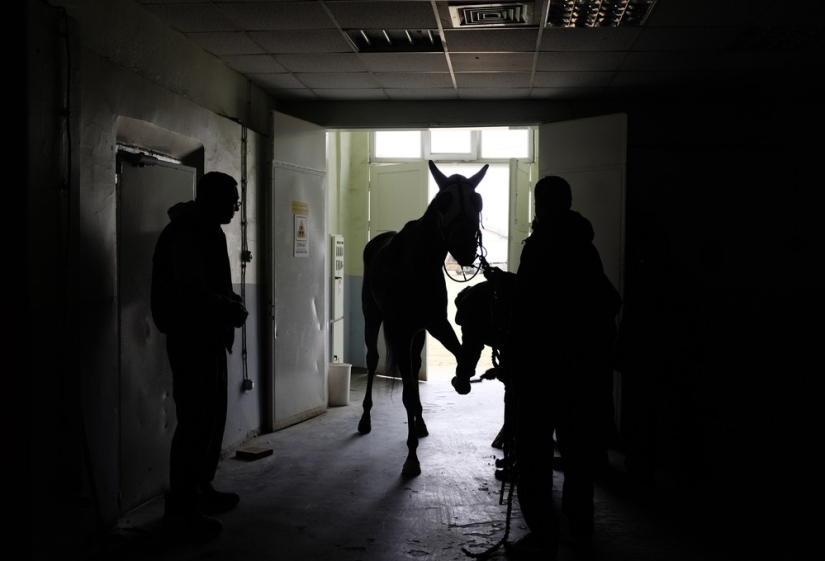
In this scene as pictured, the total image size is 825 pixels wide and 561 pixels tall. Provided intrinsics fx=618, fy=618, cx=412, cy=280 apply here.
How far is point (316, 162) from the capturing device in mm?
5738

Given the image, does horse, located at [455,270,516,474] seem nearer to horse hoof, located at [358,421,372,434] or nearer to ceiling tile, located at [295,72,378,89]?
horse hoof, located at [358,421,372,434]

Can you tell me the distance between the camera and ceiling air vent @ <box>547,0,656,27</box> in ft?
12.0

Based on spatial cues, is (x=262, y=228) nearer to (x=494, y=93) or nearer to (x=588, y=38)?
(x=494, y=93)

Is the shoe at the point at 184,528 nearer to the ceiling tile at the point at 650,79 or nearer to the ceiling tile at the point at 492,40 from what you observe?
the ceiling tile at the point at 492,40

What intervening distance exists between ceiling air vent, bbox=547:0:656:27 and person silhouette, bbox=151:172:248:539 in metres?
2.24

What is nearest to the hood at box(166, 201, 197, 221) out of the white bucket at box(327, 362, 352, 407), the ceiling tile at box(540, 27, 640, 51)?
the ceiling tile at box(540, 27, 640, 51)

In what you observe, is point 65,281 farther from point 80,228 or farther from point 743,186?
point 743,186

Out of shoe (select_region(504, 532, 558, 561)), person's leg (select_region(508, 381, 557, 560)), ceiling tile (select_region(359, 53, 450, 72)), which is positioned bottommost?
shoe (select_region(504, 532, 558, 561))

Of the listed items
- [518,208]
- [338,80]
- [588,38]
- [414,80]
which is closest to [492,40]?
[588,38]

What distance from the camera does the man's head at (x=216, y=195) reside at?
2.96 metres

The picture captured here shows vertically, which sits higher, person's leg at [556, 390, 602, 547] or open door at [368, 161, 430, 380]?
open door at [368, 161, 430, 380]

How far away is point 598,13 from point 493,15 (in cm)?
64

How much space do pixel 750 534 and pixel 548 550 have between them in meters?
1.18

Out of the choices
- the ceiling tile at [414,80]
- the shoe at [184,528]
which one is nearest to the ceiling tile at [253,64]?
the ceiling tile at [414,80]
